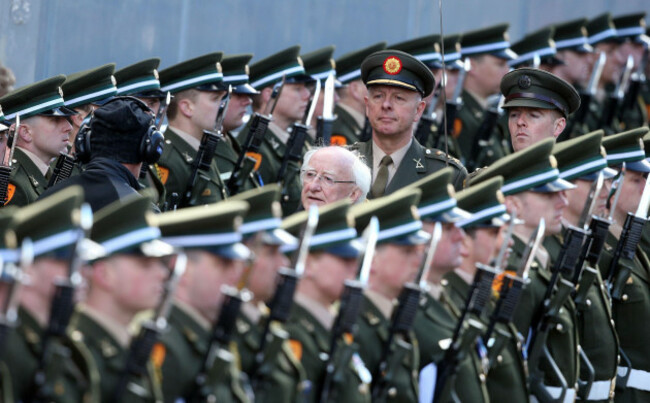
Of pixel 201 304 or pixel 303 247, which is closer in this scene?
pixel 201 304

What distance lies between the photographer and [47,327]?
16.8ft

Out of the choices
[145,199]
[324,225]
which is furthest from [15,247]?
[324,225]

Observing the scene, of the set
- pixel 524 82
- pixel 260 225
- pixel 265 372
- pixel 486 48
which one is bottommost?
pixel 265 372

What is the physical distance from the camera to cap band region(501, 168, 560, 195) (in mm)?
7953

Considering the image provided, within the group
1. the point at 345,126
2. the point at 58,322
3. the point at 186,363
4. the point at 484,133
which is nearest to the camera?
the point at 58,322

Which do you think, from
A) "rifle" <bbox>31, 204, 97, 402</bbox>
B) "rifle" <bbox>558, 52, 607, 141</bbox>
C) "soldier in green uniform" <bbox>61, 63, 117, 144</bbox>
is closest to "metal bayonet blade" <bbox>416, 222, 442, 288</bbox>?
"rifle" <bbox>31, 204, 97, 402</bbox>

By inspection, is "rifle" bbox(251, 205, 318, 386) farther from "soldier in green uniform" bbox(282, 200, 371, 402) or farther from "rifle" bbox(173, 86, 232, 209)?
"rifle" bbox(173, 86, 232, 209)

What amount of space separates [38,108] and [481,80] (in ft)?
16.5

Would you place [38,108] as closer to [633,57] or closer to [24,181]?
[24,181]

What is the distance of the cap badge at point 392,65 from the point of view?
373 inches

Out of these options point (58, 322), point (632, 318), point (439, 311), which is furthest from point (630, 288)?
point (58, 322)

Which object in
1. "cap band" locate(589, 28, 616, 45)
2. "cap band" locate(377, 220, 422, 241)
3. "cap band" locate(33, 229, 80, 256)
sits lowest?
"cap band" locate(33, 229, 80, 256)

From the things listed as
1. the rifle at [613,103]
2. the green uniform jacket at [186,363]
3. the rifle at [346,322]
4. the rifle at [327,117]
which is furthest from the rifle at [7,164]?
the rifle at [613,103]

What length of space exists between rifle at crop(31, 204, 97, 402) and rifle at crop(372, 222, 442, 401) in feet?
5.76
